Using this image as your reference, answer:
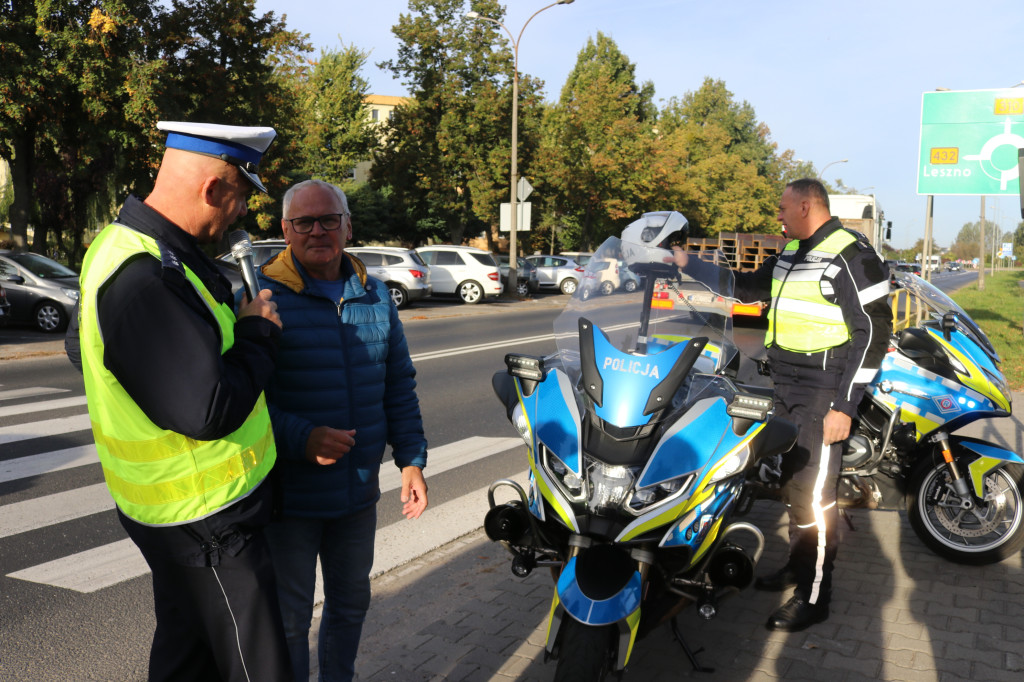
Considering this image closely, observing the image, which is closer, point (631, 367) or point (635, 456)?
point (635, 456)

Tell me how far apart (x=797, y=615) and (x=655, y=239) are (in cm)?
178

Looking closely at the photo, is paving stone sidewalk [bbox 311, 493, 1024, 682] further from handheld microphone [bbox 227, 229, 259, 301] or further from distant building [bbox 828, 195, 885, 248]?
distant building [bbox 828, 195, 885, 248]

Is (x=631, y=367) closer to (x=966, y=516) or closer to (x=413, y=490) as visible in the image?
(x=413, y=490)

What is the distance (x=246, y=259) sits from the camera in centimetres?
219

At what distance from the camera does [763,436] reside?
10.5 ft

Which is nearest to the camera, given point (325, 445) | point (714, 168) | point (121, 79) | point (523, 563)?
point (325, 445)

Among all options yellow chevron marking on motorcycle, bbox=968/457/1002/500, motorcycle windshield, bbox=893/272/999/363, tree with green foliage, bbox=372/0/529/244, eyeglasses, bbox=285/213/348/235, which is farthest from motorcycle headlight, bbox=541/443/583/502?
tree with green foliage, bbox=372/0/529/244

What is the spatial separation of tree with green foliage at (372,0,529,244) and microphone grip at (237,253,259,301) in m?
34.0

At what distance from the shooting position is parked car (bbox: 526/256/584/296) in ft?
110

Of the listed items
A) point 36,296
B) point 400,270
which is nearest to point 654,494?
point 36,296

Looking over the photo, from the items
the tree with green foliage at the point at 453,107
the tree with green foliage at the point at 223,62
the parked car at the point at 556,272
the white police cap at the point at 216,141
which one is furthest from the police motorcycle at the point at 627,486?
the tree with green foliage at the point at 453,107

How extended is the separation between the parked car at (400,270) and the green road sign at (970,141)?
12.5 m

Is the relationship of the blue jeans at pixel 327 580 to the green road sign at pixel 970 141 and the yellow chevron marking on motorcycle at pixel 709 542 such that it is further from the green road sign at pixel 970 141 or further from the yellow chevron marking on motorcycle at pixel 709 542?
the green road sign at pixel 970 141

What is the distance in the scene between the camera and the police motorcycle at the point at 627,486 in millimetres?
2797
